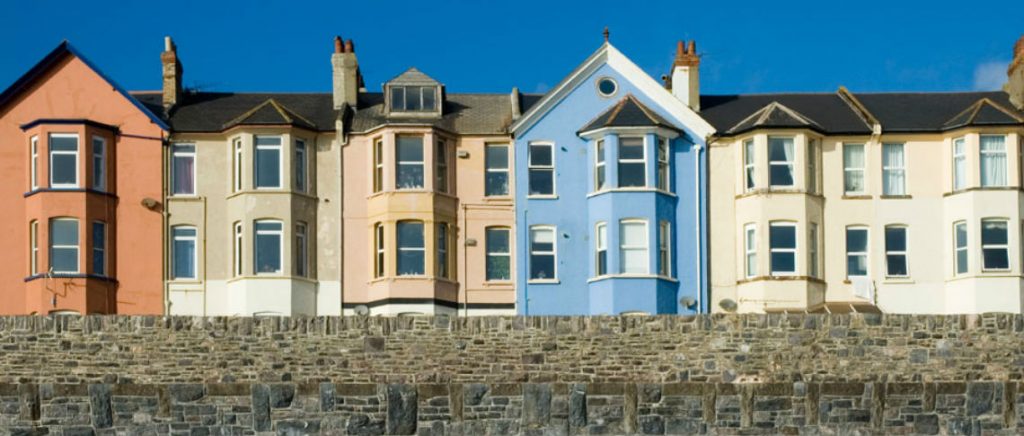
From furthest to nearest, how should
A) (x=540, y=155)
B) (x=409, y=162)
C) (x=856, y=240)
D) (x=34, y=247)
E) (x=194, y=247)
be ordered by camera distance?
1. (x=540, y=155)
2. (x=856, y=240)
3. (x=409, y=162)
4. (x=194, y=247)
5. (x=34, y=247)

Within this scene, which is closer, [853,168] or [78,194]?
[78,194]

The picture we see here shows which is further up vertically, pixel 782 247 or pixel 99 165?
pixel 99 165

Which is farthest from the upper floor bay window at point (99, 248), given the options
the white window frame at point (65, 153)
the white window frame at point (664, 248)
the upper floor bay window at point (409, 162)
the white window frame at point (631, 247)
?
the white window frame at point (664, 248)

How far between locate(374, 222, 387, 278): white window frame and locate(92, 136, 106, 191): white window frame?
22.8 ft

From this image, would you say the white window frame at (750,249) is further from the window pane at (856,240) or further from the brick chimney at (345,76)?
the brick chimney at (345,76)

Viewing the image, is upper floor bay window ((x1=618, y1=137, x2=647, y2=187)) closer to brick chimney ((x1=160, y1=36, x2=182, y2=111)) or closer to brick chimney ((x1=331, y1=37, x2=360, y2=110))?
brick chimney ((x1=331, y1=37, x2=360, y2=110))

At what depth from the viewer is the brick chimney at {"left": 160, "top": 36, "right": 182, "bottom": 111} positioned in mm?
61594

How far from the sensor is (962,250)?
5941 cm

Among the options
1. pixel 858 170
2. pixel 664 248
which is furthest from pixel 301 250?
pixel 858 170

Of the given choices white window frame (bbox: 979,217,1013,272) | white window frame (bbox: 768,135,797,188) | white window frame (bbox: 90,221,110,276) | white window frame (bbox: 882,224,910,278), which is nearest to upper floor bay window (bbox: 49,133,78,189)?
white window frame (bbox: 90,221,110,276)

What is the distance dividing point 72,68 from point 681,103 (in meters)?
15.5

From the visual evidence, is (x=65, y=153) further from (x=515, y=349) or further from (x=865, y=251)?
(x=865, y=251)

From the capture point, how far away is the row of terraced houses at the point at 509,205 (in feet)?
193

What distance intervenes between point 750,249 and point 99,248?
16325 mm
